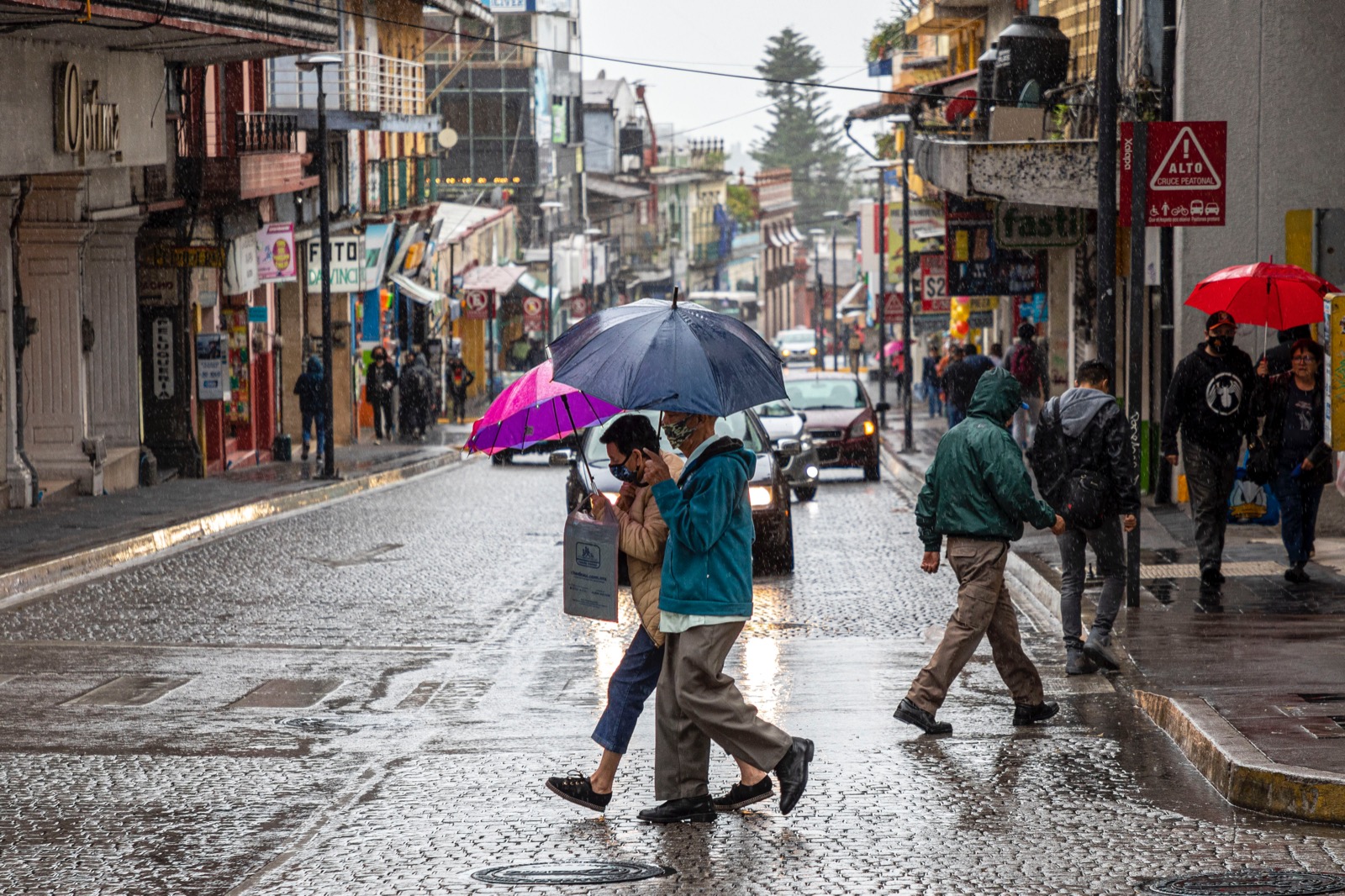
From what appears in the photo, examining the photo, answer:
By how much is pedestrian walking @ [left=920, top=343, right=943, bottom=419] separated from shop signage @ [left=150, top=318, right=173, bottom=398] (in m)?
22.5

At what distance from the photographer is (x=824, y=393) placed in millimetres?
29703

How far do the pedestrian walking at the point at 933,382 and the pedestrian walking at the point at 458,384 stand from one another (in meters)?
11.4

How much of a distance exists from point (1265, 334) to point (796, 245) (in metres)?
128

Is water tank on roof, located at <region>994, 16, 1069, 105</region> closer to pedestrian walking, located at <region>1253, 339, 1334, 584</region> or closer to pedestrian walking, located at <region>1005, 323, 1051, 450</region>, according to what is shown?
pedestrian walking, located at <region>1005, 323, 1051, 450</region>

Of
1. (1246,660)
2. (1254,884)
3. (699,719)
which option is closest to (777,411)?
(1246,660)

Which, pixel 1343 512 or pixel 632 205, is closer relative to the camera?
pixel 1343 512

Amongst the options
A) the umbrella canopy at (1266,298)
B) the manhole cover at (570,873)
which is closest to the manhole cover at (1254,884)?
the manhole cover at (570,873)

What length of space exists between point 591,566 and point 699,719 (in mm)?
720

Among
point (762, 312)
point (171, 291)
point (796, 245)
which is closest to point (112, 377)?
point (171, 291)

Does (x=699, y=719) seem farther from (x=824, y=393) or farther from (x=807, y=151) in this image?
(x=807, y=151)

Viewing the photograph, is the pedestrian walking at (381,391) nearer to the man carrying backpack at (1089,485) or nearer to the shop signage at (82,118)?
the shop signage at (82,118)

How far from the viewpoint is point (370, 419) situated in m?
44.1

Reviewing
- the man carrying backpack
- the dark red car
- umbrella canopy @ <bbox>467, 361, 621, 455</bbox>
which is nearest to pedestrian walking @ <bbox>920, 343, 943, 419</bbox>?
the dark red car

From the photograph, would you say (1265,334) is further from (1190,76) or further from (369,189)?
(369,189)
